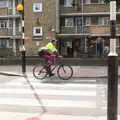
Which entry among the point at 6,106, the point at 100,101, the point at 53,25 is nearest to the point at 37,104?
the point at 6,106

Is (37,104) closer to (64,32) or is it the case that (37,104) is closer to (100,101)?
(100,101)

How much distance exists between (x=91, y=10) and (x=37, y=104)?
38667 millimetres

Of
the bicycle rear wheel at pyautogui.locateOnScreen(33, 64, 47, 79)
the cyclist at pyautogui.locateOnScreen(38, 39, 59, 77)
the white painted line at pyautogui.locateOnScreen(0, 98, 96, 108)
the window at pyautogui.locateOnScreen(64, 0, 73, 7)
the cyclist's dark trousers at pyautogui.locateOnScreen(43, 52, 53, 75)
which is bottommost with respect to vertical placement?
the white painted line at pyautogui.locateOnScreen(0, 98, 96, 108)

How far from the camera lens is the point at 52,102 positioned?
10.4m

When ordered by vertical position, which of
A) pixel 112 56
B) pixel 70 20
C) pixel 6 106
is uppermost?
pixel 70 20

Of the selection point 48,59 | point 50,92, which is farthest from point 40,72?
point 50,92

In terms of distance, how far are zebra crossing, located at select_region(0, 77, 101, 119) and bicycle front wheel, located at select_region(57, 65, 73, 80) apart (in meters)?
2.81

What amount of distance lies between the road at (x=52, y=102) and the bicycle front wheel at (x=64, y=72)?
9.98 feet

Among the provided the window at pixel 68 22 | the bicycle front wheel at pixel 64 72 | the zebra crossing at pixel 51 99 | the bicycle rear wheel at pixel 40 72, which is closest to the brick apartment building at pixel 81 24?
the window at pixel 68 22

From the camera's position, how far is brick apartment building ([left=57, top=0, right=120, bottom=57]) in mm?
47125

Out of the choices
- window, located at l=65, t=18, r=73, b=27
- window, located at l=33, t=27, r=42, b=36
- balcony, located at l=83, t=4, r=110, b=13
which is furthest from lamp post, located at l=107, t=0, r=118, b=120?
window, located at l=65, t=18, r=73, b=27

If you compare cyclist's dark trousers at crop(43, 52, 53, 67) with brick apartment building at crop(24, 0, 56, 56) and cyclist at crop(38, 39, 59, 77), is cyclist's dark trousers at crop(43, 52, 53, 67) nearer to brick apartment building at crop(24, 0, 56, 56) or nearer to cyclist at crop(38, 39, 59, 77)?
cyclist at crop(38, 39, 59, 77)

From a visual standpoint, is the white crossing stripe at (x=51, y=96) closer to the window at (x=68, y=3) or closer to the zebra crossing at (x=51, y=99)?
the zebra crossing at (x=51, y=99)

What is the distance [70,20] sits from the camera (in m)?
48.6
